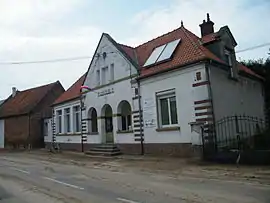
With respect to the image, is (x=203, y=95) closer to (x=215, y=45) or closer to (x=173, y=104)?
(x=173, y=104)

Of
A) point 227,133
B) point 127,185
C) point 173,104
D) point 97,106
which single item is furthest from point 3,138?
point 127,185

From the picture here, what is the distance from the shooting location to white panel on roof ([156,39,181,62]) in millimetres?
20864

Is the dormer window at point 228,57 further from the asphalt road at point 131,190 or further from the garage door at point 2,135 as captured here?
the garage door at point 2,135

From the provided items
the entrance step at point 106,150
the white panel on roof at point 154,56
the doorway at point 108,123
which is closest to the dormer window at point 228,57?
the white panel on roof at point 154,56

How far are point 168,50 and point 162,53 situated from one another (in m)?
0.52

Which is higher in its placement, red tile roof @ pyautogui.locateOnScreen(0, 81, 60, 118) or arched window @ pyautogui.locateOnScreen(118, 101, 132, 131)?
red tile roof @ pyautogui.locateOnScreen(0, 81, 60, 118)

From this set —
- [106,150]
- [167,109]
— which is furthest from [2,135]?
Result: [167,109]

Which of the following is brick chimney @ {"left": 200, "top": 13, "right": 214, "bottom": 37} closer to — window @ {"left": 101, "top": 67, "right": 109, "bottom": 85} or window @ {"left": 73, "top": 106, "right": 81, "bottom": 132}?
window @ {"left": 101, "top": 67, "right": 109, "bottom": 85}

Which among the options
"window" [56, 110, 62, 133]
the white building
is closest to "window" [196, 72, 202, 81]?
the white building

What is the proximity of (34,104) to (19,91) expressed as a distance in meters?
11.2

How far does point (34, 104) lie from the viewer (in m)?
39.0

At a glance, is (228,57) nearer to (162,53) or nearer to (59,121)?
(162,53)

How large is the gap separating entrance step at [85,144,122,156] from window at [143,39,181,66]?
21.3ft

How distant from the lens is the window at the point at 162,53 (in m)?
21.0
